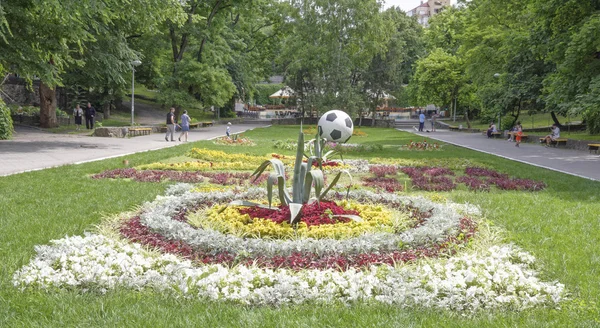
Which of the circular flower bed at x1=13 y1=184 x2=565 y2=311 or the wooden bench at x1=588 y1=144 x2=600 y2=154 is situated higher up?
the wooden bench at x1=588 y1=144 x2=600 y2=154

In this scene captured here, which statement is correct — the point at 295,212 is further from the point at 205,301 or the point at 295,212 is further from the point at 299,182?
the point at 205,301

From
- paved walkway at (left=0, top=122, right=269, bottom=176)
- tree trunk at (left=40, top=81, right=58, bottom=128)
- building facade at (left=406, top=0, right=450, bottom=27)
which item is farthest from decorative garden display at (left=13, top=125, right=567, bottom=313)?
building facade at (left=406, top=0, right=450, bottom=27)

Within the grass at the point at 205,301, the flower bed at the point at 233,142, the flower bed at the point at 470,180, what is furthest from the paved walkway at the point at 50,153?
the flower bed at the point at 470,180

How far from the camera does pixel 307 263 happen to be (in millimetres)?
5258

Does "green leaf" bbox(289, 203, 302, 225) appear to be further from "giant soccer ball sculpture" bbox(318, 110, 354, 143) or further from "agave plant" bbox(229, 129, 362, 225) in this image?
"giant soccer ball sculpture" bbox(318, 110, 354, 143)

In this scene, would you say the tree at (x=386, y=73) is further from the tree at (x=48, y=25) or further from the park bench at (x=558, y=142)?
the tree at (x=48, y=25)

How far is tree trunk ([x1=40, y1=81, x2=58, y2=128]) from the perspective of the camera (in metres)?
29.2

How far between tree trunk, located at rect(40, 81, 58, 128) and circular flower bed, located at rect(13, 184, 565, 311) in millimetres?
25215

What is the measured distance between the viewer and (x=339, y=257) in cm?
535

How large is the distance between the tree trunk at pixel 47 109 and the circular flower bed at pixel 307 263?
82.7 ft

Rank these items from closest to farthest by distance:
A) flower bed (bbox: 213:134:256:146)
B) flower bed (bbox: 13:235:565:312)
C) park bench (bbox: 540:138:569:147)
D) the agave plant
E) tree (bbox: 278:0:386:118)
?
flower bed (bbox: 13:235:565:312) < the agave plant < flower bed (bbox: 213:134:256:146) < park bench (bbox: 540:138:569:147) < tree (bbox: 278:0:386:118)

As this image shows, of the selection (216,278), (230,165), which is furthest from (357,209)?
(230,165)

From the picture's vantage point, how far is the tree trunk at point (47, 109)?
29156 mm

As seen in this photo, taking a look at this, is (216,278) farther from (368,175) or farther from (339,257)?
(368,175)
